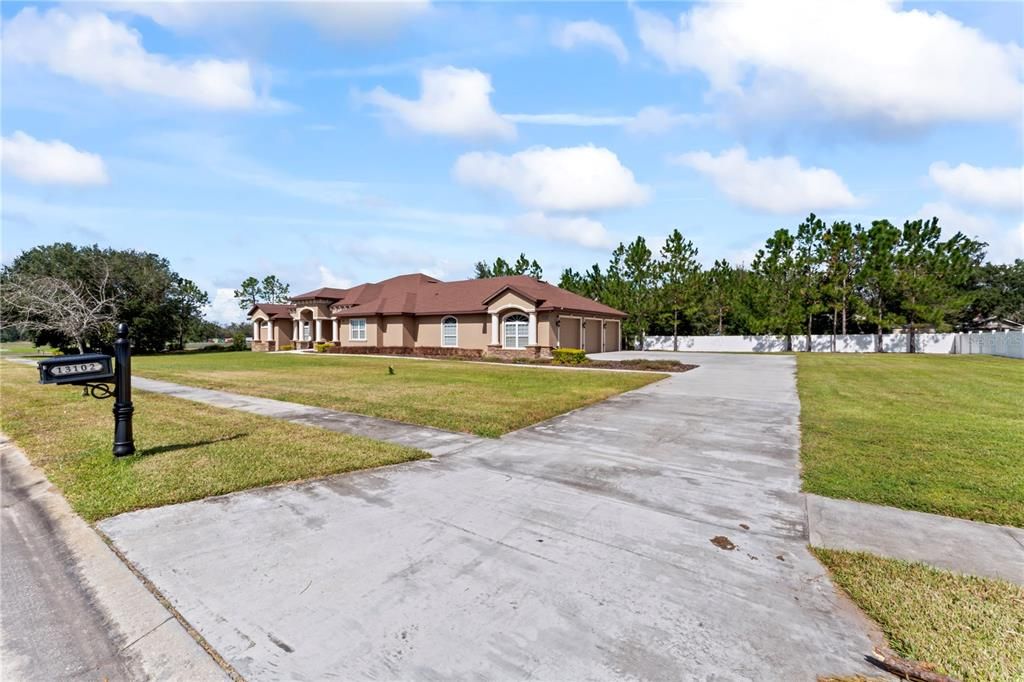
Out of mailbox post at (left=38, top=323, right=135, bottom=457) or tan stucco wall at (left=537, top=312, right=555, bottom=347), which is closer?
mailbox post at (left=38, top=323, right=135, bottom=457)

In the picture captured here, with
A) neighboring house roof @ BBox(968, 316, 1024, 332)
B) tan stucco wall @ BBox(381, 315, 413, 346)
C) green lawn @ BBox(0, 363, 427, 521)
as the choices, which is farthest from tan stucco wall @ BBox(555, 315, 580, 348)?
neighboring house roof @ BBox(968, 316, 1024, 332)

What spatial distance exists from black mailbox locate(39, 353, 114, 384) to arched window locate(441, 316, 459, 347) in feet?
88.9

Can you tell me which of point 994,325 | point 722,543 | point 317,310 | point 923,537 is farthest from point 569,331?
point 994,325

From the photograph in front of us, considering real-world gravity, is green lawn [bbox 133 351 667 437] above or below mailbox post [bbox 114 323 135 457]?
below

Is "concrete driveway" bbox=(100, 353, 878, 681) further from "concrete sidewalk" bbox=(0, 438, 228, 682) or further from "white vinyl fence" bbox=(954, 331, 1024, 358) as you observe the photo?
"white vinyl fence" bbox=(954, 331, 1024, 358)

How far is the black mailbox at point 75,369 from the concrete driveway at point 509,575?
2.58 metres

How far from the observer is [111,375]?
6.07 m

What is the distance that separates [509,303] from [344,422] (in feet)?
69.5

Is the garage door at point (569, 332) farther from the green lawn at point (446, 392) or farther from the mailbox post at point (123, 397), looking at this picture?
the mailbox post at point (123, 397)

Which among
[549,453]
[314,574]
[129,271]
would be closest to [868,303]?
[549,453]

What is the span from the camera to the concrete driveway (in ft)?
8.37

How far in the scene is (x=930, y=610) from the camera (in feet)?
9.61

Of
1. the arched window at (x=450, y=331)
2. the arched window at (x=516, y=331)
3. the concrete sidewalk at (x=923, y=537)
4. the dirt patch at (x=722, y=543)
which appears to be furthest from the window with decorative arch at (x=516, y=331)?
the dirt patch at (x=722, y=543)

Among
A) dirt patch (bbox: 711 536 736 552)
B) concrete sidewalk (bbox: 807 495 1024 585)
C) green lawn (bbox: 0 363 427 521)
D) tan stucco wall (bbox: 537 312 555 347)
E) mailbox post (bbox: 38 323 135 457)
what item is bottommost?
concrete sidewalk (bbox: 807 495 1024 585)
